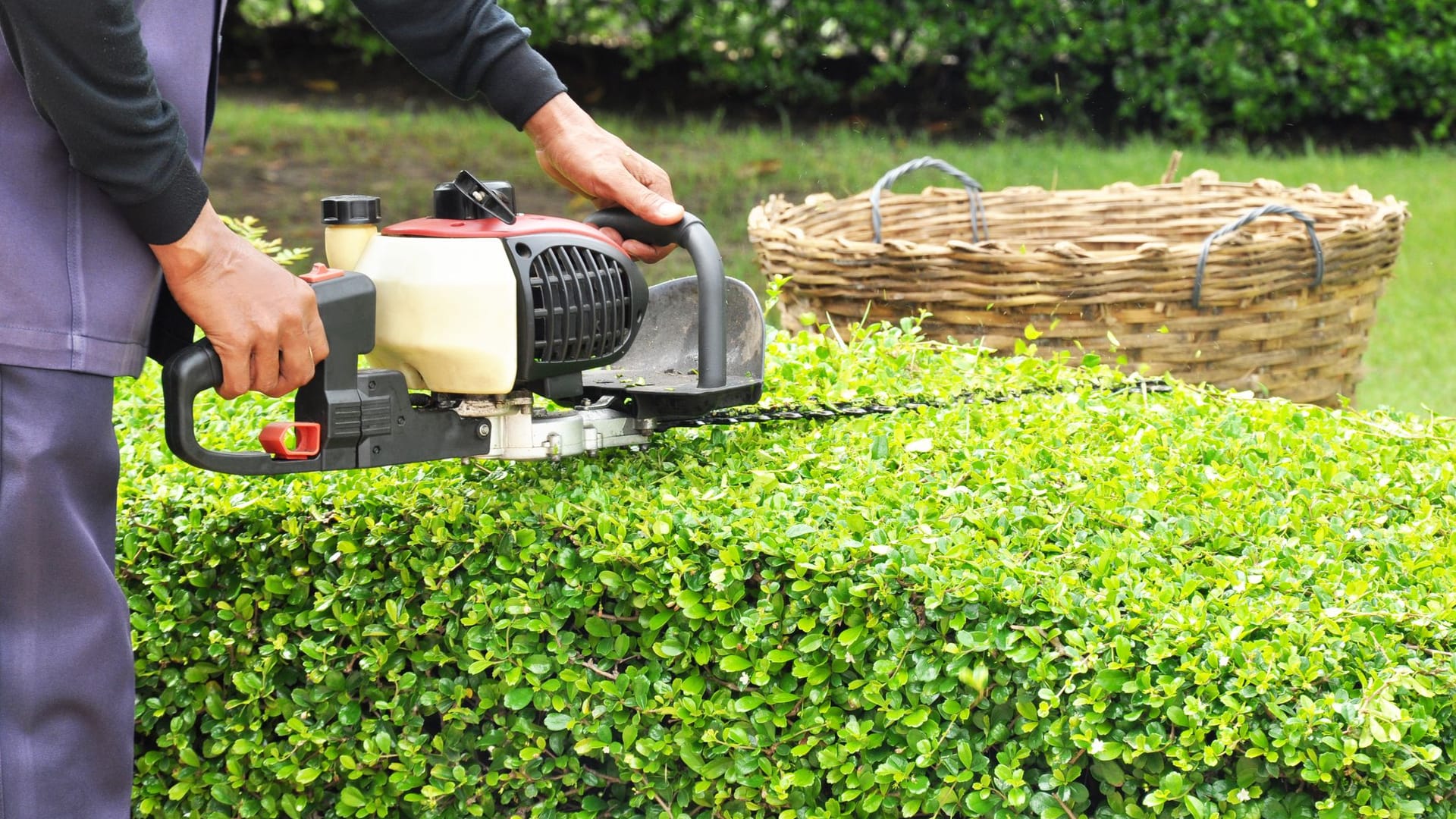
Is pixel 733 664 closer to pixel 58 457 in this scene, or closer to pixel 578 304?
pixel 578 304

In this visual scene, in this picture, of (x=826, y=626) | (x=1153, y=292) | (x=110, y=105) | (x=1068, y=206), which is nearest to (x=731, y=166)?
(x=1068, y=206)

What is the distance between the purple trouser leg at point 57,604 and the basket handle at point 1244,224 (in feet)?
7.53

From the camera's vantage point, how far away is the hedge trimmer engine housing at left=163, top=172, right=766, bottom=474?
5.31ft

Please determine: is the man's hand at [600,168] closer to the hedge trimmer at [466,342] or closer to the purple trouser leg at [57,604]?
the hedge trimmer at [466,342]

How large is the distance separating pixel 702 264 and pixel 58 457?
2.65 ft

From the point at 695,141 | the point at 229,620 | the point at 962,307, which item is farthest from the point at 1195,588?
the point at 695,141

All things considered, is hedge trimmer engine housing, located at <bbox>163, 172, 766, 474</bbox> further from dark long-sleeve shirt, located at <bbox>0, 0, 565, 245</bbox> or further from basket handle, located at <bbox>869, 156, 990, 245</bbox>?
basket handle, located at <bbox>869, 156, 990, 245</bbox>

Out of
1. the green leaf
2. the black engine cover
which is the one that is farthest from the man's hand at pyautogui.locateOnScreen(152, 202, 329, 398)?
the green leaf

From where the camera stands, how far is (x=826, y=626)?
1644 mm

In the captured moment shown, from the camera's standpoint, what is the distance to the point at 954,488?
Result: 1.85 metres

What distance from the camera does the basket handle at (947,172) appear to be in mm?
3506

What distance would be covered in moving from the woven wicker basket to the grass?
197 centimetres

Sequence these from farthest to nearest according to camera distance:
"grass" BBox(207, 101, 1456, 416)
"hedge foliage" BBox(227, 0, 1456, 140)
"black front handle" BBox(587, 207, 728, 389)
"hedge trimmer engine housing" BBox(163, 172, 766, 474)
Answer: "hedge foliage" BBox(227, 0, 1456, 140), "grass" BBox(207, 101, 1456, 416), "black front handle" BBox(587, 207, 728, 389), "hedge trimmer engine housing" BBox(163, 172, 766, 474)

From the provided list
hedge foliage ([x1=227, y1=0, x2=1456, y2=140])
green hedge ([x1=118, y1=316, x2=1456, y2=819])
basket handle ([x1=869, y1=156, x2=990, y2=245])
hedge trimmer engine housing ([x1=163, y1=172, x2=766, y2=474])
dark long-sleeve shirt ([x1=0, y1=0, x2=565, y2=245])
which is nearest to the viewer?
dark long-sleeve shirt ([x1=0, y1=0, x2=565, y2=245])
